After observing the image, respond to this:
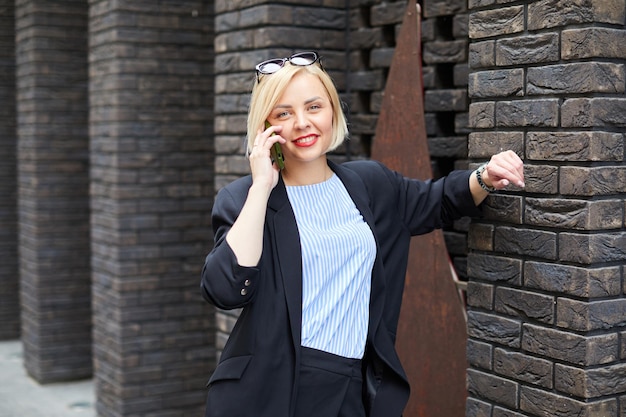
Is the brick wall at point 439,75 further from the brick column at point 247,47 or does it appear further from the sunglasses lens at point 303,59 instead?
the sunglasses lens at point 303,59

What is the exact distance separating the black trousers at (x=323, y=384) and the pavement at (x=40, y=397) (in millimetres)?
4428

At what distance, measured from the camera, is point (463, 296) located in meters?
3.72

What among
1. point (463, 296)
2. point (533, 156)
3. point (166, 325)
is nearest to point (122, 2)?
point (166, 325)

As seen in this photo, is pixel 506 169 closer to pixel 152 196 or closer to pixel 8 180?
pixel 152 196

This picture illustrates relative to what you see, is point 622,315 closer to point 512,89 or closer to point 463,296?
point 512,89

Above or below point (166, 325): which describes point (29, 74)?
above

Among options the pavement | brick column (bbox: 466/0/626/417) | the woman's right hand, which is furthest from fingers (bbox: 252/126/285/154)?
the pavement

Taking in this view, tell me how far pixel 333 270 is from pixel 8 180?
7.77m

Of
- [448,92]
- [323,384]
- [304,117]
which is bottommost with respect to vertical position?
[323,384]

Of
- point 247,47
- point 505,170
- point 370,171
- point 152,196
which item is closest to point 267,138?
point 370,171

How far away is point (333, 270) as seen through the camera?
265cm

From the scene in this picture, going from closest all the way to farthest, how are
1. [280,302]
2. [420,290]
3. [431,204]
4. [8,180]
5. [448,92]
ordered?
[280,302] → [431,204] → [420,290] → [448,92] → [8,180]

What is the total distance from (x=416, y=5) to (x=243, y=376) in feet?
6.14

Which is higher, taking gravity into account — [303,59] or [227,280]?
[303,59]
